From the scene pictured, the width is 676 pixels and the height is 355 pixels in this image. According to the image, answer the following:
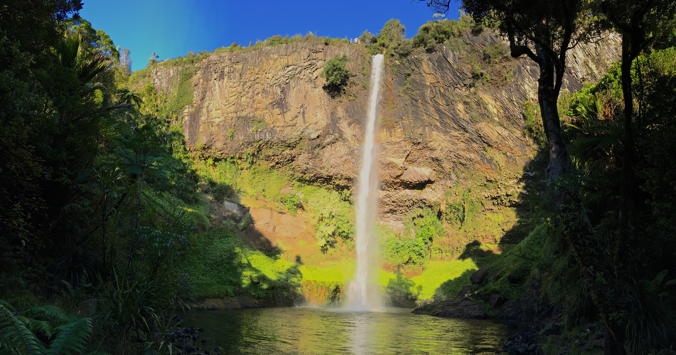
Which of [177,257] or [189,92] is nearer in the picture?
[177,257]

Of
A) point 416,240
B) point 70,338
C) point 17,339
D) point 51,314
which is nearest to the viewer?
point 17,339

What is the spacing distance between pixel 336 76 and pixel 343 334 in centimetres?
2481

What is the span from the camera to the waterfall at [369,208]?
2632cm

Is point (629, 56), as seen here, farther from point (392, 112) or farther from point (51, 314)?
point (392, 112)

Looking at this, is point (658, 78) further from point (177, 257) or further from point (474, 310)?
point (474, 310)

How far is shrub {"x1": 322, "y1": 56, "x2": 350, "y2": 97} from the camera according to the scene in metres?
34.5

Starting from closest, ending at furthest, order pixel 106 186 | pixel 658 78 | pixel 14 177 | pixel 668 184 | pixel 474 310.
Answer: pixel 668 184
pixel 658 78
pixel 14 177
pixel 106 186
pixel 474 310

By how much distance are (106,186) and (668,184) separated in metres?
11.0

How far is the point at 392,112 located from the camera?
33.4 metres

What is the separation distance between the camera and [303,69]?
3609 cm

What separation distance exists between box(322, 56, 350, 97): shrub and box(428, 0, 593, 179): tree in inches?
984

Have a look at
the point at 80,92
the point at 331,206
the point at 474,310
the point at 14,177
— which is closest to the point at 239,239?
the point at 331,206

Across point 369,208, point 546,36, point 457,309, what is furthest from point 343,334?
point 369,208

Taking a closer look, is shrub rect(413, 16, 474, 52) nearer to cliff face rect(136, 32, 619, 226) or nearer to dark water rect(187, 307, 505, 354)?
cliff face rect(136, 32, 619, 226)
